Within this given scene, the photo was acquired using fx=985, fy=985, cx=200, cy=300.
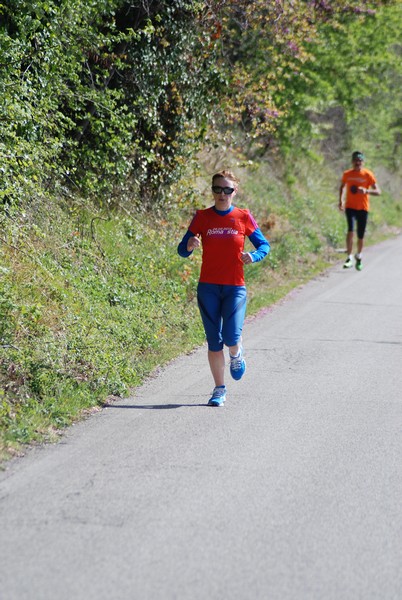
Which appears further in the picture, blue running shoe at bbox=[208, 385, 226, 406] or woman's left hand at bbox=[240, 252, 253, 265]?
blue running shoe at bbox=[208, 385, 226, 406]

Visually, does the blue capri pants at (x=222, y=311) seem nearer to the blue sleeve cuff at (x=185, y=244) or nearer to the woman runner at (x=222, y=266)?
the woman runner at (x=222, y=266)

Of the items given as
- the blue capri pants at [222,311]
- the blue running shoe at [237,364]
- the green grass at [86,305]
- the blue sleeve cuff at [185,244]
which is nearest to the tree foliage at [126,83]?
the green grass at [86,305]

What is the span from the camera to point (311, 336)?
11867 millimetres

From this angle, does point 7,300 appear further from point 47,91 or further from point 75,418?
point 47,91

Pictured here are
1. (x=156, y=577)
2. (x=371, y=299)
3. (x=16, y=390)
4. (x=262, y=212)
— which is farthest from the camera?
(x=262, y=212)

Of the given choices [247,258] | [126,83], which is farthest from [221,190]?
[126,83]

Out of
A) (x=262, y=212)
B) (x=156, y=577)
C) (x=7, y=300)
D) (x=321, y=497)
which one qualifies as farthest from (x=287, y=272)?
(x=156, y=577)

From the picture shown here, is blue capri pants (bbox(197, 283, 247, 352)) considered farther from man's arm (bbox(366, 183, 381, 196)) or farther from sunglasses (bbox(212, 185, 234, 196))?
man's arm (bbox(366, 183, 381, 196))

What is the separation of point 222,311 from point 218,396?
0.72 metres

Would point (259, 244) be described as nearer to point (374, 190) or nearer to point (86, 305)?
point (86, 305)

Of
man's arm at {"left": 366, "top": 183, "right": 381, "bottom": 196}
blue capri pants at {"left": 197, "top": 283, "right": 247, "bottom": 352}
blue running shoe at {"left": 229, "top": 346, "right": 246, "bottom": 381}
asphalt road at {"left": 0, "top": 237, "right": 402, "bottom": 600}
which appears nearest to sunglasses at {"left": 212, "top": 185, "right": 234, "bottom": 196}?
blue capri pants at {"left": 197, "top": 283, "right": 247, "bottom": 352}

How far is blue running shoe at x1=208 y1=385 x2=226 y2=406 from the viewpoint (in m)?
8.28

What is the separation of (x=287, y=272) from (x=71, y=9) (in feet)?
26.2

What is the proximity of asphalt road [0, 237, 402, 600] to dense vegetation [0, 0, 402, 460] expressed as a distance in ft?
2.21
